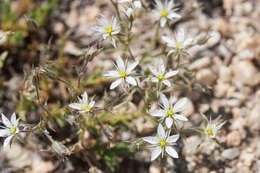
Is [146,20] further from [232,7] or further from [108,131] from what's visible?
[108,131]

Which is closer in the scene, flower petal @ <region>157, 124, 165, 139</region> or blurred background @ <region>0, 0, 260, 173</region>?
flower petal @ <region>157, 124, 165, 139</region>

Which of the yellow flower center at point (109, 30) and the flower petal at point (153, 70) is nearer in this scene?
the flower petal at point (153, 70)

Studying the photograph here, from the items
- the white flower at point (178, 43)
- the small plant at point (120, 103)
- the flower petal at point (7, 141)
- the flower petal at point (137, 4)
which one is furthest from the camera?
the white flower at point (178, 43)

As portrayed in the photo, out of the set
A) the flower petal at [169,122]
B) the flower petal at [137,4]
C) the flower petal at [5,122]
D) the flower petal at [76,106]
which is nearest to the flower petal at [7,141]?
the flower petal at [5,122]

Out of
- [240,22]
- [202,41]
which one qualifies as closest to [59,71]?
[202,41]

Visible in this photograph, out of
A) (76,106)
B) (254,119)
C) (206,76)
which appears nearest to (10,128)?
(76,106)

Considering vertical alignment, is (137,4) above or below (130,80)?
above

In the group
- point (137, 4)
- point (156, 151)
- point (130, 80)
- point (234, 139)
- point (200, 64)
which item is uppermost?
point (137, 4)

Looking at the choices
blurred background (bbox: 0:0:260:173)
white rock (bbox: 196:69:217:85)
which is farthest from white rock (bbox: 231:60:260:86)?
white rock (bbox: 196:69:217:85)

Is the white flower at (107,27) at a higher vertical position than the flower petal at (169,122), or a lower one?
higher

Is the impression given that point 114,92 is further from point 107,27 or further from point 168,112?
point 168,112

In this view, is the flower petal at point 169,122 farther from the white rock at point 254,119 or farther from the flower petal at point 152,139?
the white rock at point 254,119

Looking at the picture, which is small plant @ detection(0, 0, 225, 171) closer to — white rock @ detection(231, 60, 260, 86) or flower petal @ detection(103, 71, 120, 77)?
flower petal @ detection(103, 71, 120, 77)
